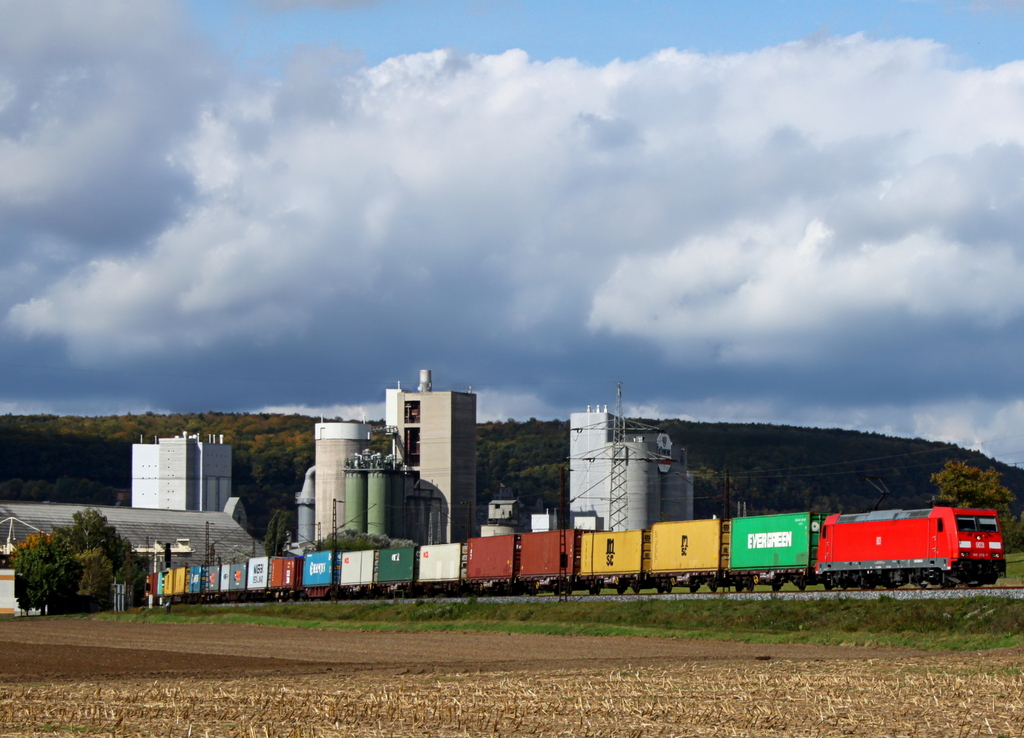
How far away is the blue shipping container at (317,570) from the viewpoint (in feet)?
291

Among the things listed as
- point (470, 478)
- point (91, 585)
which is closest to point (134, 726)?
point (91, 585)

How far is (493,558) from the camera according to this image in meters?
72.7

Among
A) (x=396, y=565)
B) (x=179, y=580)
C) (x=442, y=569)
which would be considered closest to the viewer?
(x=442, y=569)

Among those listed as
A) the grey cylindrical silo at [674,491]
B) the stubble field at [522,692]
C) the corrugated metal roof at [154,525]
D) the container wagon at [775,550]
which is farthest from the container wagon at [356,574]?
the grey cylindrical silo at [674,491]

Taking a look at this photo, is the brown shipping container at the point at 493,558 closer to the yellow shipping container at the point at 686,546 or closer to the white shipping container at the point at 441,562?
the white shipping container at the point at 441,562

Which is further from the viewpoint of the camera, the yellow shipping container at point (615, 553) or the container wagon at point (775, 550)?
the yellow shipping container at point (615, 553)

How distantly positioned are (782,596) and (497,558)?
25.6 meters

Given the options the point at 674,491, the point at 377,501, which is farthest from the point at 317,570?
the point at 674,491

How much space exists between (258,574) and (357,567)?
597 inches

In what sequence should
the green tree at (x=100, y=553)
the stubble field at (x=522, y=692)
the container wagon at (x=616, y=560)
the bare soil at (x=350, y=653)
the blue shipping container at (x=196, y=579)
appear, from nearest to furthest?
the stubble field at (x=522, y=692)
the bare soil at (x=350, y=653)
the container wagon at (x=616, y=560)
the blue shipping container at (x=196, y=579)
the green tree at (x=100, y=553)

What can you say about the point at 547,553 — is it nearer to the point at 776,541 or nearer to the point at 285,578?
the point at 776,541

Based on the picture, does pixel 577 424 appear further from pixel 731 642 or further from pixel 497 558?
pixel 731 642

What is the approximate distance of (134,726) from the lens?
2066cm

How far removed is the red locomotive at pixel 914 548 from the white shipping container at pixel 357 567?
127ft
